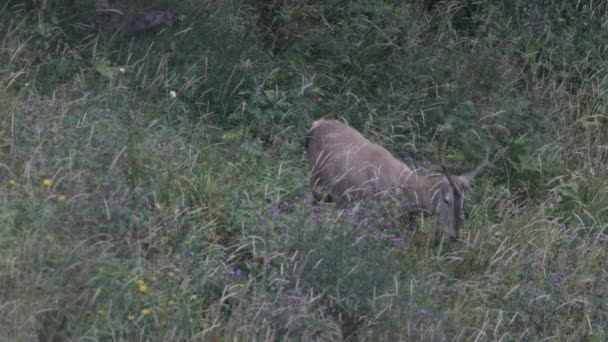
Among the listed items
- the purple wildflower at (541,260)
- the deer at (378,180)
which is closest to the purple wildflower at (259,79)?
the deer at (378,180)

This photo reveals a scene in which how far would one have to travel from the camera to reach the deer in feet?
23.6

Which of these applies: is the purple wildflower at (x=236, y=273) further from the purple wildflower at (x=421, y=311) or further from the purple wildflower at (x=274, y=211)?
the purple wildflower at (x=421, y=311)

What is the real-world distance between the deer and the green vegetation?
6.2 inches

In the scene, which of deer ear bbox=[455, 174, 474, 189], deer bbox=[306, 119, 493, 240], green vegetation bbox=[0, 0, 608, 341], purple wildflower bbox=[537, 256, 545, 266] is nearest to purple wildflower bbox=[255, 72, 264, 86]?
green vegetation bbox=[0, 0, 608, 341]

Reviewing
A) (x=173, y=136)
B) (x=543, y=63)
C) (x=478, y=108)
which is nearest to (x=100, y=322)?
(x=173, y=136)

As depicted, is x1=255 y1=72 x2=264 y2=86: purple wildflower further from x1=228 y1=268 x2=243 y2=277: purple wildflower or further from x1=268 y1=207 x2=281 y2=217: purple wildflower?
x1=228 y1=268 x2=243 y2=277: purple wildflower

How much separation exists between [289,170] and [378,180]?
2.28ft

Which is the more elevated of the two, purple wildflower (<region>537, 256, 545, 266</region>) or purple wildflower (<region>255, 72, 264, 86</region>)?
purple wildflower (<region>255, 72, 264, 86</region>)

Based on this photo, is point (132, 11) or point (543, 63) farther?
point (543, 63)

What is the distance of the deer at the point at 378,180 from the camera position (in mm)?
7190

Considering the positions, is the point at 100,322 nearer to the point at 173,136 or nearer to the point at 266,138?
the point at 173,136

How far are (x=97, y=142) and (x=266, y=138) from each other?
2.00 meters

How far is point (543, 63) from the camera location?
33.2ft

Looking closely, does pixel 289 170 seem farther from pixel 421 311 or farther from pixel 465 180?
pixel 421 311
